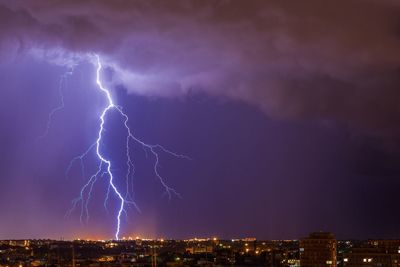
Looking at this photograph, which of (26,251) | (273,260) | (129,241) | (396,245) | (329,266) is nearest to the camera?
(329,266)

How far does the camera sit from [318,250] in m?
67.9

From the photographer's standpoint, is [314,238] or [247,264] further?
[247,264]

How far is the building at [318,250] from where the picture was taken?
67.2 meters

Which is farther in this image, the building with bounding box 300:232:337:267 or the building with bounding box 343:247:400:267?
the building with bounding box 343:247:400:267

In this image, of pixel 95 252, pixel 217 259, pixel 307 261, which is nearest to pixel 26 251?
pixel 95 252

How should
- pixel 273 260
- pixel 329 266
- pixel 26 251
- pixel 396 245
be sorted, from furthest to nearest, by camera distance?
pixel 26 251
pixel 273 260
pixel 396 245
pixel 329 266

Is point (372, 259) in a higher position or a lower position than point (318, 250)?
lower

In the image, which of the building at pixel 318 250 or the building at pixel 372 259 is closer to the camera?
the building at pixel 318 250

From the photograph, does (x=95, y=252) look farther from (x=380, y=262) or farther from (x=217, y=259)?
(x=380, y=262)

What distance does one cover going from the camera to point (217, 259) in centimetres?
8881

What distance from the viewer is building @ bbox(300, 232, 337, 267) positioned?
67.2 m

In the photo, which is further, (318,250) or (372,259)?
(372,259)

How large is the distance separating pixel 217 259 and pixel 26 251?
129 feet

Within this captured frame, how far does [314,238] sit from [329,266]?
3.44 metres
